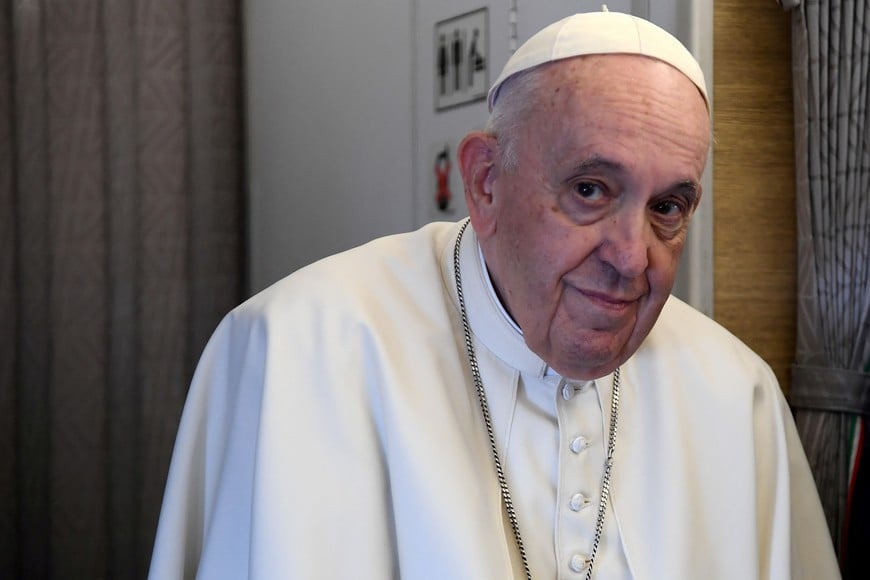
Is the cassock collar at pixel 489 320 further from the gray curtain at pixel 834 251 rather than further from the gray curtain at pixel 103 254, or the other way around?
the gray curtain at pixel 103 254

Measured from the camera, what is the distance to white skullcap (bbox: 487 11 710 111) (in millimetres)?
1742

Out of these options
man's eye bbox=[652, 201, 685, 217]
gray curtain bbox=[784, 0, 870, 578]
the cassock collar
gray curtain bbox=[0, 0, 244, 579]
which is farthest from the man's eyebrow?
gray curtain bbox=[0, 0, 244, 579]

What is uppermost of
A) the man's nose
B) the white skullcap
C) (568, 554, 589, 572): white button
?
the white skullcap

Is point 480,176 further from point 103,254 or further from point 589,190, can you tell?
point 103,254

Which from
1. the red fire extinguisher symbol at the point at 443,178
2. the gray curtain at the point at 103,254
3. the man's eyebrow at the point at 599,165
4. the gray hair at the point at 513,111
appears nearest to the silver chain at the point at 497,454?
the gray hair at the point at 513,111

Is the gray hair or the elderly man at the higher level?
the gray hair

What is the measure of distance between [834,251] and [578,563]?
1.19m

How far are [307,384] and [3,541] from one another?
189 centimetres

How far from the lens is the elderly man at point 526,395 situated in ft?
5.61

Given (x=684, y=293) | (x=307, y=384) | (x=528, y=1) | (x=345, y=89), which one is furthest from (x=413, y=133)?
(x=307, y=384)

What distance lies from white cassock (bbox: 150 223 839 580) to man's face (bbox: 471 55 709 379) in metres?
0.22

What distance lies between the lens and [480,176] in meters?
1.87

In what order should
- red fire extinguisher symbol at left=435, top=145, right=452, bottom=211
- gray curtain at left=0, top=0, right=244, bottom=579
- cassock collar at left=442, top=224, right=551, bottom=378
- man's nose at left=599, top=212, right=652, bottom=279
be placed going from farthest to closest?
red fire extinguisher symbol at left=435, top=145, right=452, bottom=211
gray curtain at left=0, top=0, right=244, bottom=579
cassock collar at left=442, top=224, right=551, bottom=378
man's nose at left=599, top=212, right=652, bottom=279

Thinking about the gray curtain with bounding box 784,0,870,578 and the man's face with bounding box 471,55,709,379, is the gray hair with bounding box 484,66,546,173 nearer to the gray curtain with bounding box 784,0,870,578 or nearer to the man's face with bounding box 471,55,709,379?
the man's face with bounding box 471,55,709,379
